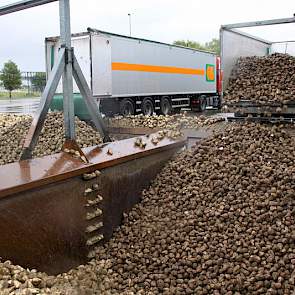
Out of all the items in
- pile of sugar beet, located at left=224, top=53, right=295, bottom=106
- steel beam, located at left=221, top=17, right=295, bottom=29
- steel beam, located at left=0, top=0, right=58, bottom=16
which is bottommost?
pile of sugar beet, located at left=224, top=53, right=295, bottom=106

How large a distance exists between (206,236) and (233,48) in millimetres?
3785

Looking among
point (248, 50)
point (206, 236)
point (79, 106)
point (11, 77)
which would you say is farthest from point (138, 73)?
point (11, 77)

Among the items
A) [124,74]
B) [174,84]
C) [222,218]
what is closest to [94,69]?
[124,74]

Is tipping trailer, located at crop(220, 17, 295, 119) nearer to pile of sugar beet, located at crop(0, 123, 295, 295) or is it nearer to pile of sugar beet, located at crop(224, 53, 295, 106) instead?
pile of sugar beet, located at crop(224, 53, 295, 106)

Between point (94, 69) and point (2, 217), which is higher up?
point (94, 69)

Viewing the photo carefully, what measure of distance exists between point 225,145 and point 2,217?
292 cm

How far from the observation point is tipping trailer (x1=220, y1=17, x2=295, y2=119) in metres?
5.32

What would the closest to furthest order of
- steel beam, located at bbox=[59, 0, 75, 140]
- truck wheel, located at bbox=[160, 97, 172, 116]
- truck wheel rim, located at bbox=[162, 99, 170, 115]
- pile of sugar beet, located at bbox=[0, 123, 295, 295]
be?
pile of sugar beet, located at bbox=[0, 123, 295, 295] < steel beam, located at bbox=[59, 0, 75, 140] < truck wheel, located at bbox=[160, 97, 172, 116] < truck wheel rim, located at bbox=[162, 99, 170, 115]

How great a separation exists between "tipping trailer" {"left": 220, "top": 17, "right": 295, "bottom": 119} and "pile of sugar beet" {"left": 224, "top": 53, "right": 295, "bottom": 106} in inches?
2.6

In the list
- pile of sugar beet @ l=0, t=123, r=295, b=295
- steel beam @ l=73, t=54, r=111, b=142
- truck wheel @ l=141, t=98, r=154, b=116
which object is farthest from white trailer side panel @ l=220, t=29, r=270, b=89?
truck wheel @ l=141, t=98, r=154, b=116

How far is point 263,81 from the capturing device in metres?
5.83

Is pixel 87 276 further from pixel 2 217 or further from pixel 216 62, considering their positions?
pixel 216 62

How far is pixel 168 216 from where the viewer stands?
13.2 ft

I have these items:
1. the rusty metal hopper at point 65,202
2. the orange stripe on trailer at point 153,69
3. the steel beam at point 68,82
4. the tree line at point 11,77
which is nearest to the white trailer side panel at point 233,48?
the rusty metal hopper at point 65,202
